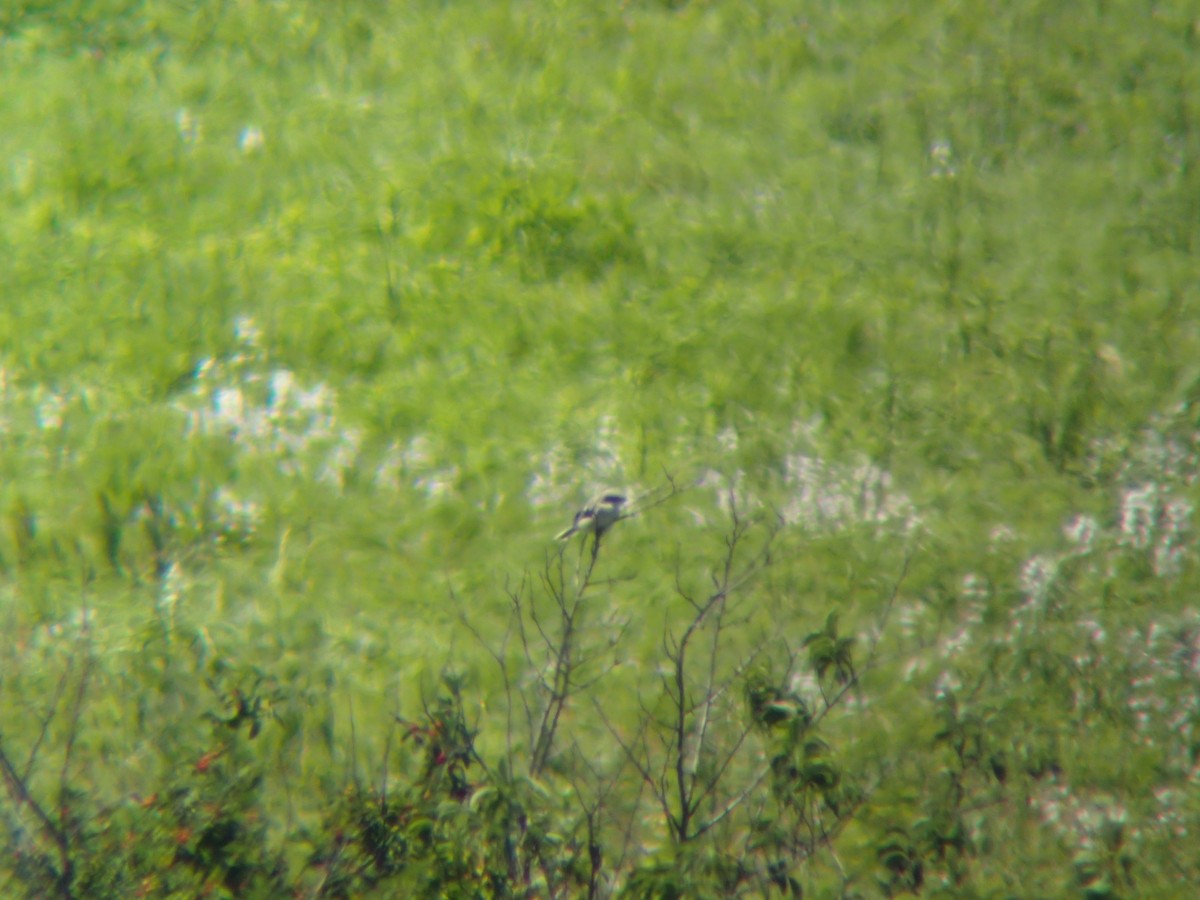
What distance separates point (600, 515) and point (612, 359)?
1.62 meters

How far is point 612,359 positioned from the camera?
570 centimetres

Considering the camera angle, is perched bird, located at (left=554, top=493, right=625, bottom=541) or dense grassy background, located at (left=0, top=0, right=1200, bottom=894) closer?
perched bird, located at (left=554, top=493, right=625, bottom=541)

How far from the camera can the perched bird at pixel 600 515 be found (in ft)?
13.4

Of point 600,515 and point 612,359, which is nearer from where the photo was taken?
point 600,515

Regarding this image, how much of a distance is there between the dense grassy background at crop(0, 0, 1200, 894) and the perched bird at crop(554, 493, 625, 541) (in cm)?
38

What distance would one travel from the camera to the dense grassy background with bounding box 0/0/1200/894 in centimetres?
450

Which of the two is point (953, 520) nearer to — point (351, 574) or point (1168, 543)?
point (1168, 543)

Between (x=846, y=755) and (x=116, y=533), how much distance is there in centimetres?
279

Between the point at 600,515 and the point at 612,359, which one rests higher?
the point at 600,515

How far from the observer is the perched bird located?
4082 millimetres

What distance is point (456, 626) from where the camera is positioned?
4734 millimetres

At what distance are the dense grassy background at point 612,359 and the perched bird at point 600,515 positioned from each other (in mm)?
377

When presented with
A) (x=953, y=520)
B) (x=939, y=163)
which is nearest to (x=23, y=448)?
(x=953, y=520)

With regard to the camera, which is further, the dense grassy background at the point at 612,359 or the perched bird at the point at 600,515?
the dense grassy background at the point at 612,359
